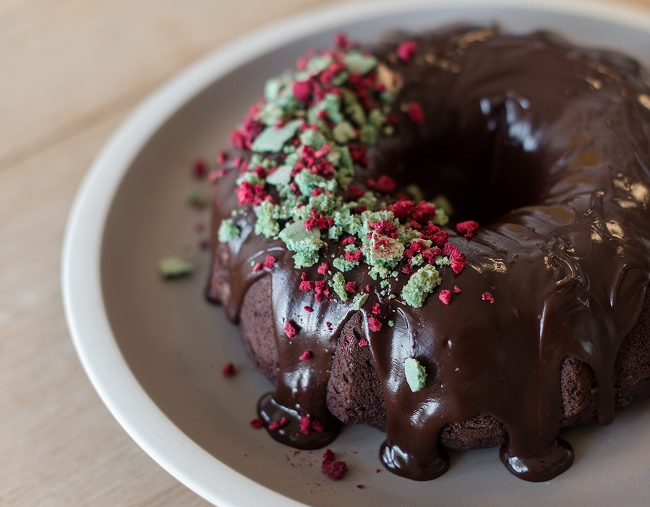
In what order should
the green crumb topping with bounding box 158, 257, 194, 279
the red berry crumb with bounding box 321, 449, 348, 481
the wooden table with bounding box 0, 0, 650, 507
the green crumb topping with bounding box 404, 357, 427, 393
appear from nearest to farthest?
the green crumb topping with bounding box 404, 357, 427, 393 → the red berry crumb with bounding box 321, 449, 348, 481 → the wooden table with bounding box 0, 0, 650, 507 → the green crumb topping with bounding box 158, 257, 194, 279

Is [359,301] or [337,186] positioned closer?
[359,301]

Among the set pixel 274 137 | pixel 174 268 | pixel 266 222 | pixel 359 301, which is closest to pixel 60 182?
pixel 174 268

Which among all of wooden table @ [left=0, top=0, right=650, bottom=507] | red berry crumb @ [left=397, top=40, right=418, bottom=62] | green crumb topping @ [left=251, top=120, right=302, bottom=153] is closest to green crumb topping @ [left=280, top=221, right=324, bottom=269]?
green crumb topping @ [left=251, top=120, right=302, bottom=153]

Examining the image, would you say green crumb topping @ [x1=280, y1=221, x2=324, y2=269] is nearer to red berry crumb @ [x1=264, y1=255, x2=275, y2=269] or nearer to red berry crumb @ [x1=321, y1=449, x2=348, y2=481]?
red berry crumb @ [x1=264, y1=255, x2=275, y2=269]

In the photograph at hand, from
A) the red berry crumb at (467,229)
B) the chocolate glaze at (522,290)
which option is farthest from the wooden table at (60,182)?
the red berry crumb at (467,229)

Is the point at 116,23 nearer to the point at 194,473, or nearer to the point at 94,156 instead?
the point at 94,156

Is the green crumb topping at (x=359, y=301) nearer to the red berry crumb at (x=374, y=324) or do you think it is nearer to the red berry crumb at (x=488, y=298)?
the red berry crumb at (x=374, y=324)

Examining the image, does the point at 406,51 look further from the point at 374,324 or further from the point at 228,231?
the point at 374,324
